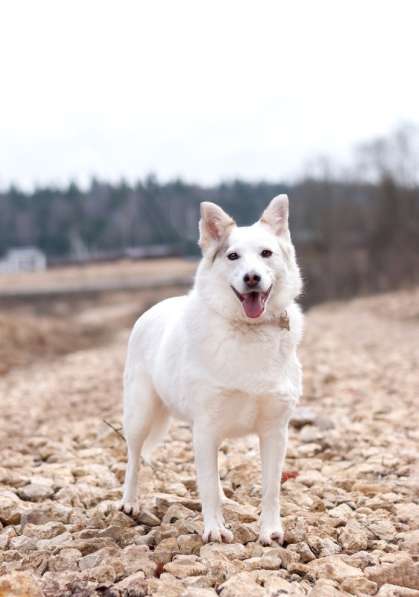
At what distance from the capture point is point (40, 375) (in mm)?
15859

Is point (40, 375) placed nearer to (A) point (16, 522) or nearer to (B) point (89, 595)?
(A) point (16, 522)

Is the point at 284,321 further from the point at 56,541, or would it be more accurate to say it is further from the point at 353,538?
the point at 56,541

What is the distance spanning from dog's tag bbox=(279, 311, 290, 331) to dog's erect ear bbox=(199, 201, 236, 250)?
1.98 ft

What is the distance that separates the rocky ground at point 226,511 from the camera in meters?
3.78

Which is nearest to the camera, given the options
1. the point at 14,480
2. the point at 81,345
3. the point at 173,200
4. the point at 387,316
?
the point at 14,480

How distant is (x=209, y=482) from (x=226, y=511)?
24.2 inches

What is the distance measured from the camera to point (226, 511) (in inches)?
192

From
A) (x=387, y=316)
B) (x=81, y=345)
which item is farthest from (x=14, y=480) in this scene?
(x=387, y=316)

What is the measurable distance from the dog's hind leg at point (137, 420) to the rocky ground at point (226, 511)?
19cm

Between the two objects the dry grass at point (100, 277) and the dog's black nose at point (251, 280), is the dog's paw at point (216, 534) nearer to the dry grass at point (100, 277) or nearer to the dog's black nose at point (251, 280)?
the dog's black nose at point (251, 280)

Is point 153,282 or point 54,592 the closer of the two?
point 54,592

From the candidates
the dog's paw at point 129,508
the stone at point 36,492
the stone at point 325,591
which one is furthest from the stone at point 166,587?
the stone at point 36,492

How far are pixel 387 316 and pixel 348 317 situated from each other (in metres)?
1.83

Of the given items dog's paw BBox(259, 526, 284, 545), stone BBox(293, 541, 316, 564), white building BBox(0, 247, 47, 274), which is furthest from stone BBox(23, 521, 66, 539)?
white building BBox(0, 247, 47, 274)
